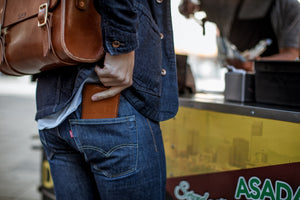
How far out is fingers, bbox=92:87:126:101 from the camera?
2.77 ft

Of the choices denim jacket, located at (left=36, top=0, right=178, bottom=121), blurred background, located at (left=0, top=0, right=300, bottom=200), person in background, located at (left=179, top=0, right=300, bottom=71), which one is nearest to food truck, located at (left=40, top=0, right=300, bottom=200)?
blurred background, located at (left=0, top=0, right=300, bottom=200)

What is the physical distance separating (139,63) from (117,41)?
126 mm

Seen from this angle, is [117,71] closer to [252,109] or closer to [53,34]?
[53,34]

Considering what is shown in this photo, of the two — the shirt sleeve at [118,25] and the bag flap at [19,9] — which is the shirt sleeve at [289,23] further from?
the bag flap at [19,9]

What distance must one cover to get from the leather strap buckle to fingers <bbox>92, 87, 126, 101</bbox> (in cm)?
25

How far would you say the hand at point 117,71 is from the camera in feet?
2.64

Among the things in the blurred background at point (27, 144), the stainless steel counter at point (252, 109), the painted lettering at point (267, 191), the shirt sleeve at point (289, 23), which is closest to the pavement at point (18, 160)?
the blurred background at point (27, 144)

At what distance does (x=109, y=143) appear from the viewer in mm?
827

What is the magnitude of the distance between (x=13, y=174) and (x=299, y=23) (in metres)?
3.21

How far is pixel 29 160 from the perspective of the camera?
12.1ft

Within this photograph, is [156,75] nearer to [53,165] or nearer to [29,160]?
[53,165]

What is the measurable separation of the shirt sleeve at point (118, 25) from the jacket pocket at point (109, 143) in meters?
0.21

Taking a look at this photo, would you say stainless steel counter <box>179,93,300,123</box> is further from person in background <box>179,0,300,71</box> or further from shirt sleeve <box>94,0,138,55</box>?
shirt sleeve <box>94,0,138,55</box>

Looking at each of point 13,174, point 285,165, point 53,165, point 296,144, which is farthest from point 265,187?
point 13,174
